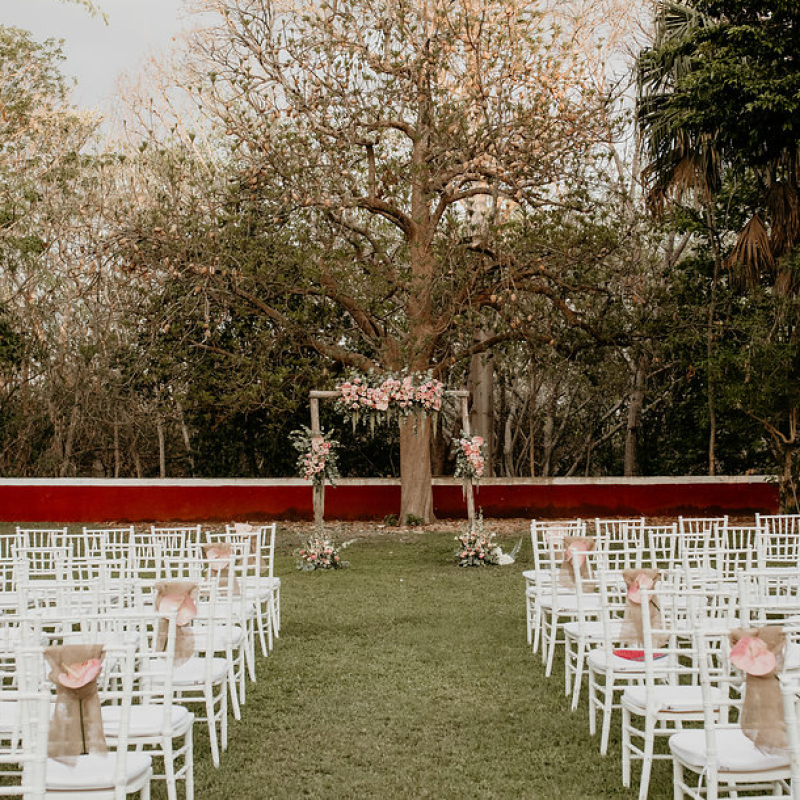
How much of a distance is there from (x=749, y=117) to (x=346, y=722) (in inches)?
427

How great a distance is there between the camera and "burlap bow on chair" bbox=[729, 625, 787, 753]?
296 cm

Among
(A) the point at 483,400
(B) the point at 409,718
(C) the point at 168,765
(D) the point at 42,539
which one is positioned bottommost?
(B) the point at 409,718

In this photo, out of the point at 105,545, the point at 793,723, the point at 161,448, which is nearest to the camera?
the point at 793,723

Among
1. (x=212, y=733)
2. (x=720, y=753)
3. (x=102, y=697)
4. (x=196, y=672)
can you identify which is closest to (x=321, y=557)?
(x=196, y=672)

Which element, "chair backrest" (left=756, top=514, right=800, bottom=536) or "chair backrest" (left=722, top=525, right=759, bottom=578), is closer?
"chair backrest" (left=722, top=525, right=759, bottom=578)

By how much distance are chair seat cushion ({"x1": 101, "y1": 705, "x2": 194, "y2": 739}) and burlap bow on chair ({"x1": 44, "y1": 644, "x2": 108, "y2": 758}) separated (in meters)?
0.39

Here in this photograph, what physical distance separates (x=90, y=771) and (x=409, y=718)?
2.28 metres

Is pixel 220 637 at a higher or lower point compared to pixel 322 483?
lower

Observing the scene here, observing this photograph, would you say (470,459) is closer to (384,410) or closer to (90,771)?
(384,410)

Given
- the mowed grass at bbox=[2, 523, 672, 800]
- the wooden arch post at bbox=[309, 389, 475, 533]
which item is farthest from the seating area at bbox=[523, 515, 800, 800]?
the wooden arch post at bbox=[309, 389, 475, 533]

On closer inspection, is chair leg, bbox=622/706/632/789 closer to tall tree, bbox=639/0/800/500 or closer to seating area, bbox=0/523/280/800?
seating area, bbox=0/523/280/800

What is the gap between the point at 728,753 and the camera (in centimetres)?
313

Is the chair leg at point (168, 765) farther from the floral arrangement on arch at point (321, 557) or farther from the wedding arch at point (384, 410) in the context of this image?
the floral arrangement on arch at point (321, 557)

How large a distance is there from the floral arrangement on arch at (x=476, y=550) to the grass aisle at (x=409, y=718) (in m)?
2.80
